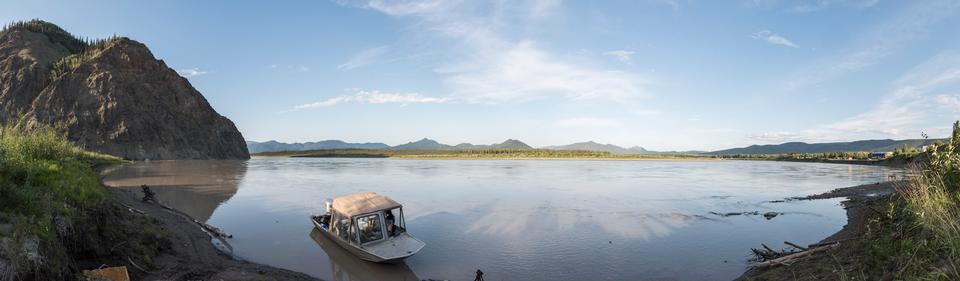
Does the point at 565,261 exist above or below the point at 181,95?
below

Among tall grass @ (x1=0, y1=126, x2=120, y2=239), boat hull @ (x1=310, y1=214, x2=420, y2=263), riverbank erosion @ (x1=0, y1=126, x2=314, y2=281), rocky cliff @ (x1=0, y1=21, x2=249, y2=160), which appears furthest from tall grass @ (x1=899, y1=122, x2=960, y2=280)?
rocky cliff @ (x1=0, y1=21, x2=249, y2=160)

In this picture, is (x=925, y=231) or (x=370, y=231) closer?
(x=925, y=231)

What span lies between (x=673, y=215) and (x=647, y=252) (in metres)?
11.5

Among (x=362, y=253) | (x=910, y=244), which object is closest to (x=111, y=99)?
(x=362, y=253)

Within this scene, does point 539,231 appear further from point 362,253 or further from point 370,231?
point 362,253

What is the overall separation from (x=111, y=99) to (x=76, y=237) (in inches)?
5873

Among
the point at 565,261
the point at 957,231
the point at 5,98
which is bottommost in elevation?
the point at 565,261

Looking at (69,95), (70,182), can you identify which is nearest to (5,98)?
(69,95)

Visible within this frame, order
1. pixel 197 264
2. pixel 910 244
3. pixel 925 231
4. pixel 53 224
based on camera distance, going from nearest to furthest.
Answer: pixel 910 244
pixel 925 231
pixel 53 224
pixel 197 264

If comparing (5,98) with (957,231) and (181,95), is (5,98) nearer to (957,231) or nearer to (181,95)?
(181,95)

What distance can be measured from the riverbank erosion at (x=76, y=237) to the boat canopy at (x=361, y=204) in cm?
367

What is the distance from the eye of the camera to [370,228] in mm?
19484

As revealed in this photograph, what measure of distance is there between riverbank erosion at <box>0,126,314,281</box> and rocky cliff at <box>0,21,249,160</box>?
119m

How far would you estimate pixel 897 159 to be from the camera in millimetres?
97688
